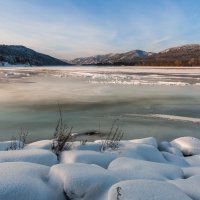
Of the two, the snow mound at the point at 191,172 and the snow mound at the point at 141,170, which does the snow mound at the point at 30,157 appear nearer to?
the snow mound at the point at 141,170

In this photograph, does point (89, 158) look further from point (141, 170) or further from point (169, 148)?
point (169, 148)

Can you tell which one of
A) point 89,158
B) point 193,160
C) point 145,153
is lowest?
point 193,160

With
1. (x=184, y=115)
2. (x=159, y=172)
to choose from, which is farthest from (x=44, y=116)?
(x=159, y=172)

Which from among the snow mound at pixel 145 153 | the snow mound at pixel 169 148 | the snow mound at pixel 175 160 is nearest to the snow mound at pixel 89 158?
the snow mound at pixel 145 153

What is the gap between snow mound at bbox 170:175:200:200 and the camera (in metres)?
3.44

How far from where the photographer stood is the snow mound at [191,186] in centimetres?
344

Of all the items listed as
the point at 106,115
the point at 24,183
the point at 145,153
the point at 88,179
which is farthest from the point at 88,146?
the point at 106,115

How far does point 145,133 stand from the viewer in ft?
28.1

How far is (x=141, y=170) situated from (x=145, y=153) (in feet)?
5.99

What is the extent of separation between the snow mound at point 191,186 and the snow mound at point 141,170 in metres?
0.30

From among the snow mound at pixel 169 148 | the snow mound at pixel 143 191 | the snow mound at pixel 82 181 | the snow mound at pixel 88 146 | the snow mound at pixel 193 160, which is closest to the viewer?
the snow mound at pixel 143 191

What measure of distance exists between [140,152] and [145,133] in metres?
2.72

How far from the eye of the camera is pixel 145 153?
589cm

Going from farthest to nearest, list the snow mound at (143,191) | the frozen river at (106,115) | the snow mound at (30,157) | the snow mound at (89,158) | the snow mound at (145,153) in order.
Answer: the frozen river at (106,115) → the snow mound at (145,153) → the snow mound at (89,158) → the snow mound at (30,157) → the snow mound at (143,191)
